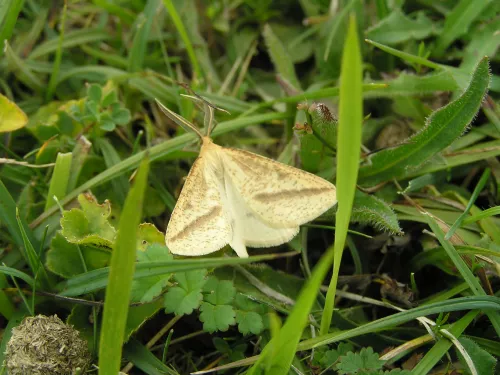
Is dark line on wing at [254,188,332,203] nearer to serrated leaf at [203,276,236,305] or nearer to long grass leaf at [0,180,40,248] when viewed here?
serrated leaf at [203,276,236,305]

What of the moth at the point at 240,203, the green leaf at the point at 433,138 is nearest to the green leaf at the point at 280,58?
the green leaf at the point at 433,138

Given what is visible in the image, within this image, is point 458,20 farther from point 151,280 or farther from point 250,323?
point 151,280

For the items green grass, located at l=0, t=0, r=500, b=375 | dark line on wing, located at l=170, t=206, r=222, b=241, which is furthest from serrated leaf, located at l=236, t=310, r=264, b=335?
dark line on wing, located at l=170, t=206, r=222, b=241

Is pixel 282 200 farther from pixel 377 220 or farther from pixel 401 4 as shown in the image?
pixel 401 4

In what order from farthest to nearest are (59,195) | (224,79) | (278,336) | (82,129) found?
(224,79) < (82,129) < (59,195) < (278,336)

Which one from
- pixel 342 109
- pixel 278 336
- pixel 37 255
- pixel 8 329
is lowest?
pixel 8 329

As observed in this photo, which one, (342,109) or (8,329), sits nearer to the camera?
(342,109)

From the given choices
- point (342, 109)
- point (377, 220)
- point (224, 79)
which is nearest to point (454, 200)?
point (377, 220)
